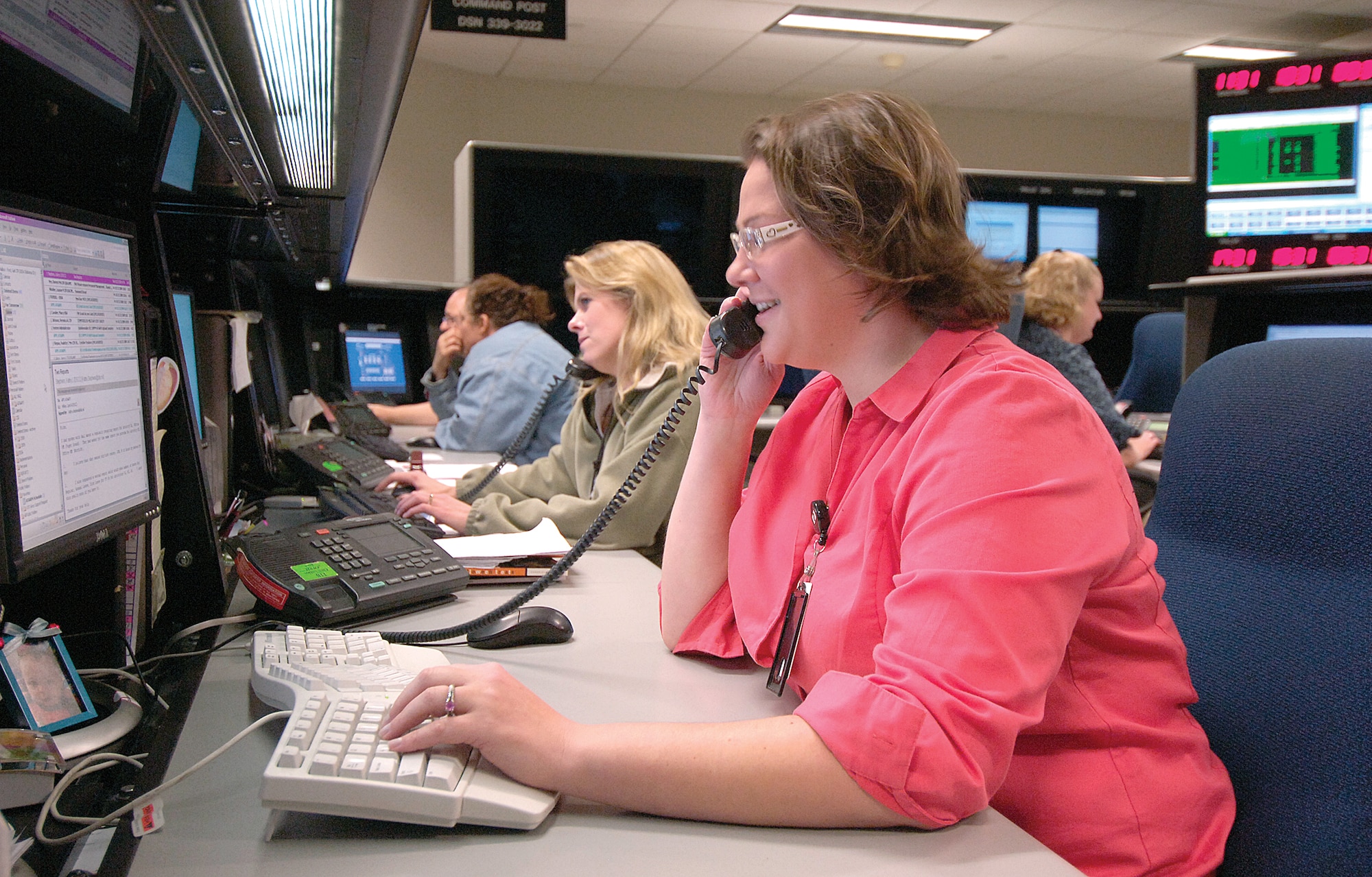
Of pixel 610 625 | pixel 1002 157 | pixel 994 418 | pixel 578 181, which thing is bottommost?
pixel 610 625

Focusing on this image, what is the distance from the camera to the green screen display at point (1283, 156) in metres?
2.06

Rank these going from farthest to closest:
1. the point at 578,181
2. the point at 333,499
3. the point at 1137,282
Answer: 1. the point at 1137,282
2. the point at 578,181
3. the point at 333,499

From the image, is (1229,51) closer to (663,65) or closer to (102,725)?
(663,65)

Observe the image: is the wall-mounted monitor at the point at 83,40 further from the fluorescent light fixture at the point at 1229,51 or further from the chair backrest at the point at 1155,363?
the fluorescent light fixture at the point at 1229,51

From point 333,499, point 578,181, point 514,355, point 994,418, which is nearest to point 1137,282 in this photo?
point 578,181

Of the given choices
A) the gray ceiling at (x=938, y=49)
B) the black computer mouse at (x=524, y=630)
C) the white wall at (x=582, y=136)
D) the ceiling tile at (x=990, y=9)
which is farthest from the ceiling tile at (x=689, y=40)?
the black computer mouse at (x=524, y=630)

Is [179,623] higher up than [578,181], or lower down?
lower down

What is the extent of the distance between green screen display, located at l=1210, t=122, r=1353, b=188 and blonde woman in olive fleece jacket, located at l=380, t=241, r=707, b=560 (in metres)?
1.23

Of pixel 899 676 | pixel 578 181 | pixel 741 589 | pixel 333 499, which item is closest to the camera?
pixel 899 676

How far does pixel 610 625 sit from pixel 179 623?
1.69 feet

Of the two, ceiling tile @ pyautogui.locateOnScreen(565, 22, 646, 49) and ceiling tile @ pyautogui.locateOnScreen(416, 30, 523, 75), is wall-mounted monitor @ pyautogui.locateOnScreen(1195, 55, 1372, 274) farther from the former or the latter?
ceiling tile @ pyautogui.locateOnScreen(416, 30, 523, 75)

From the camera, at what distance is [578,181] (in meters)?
3.68

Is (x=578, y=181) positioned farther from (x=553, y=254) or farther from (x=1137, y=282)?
(x=1137, y=282)

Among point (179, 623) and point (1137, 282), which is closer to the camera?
point (179, 623)
